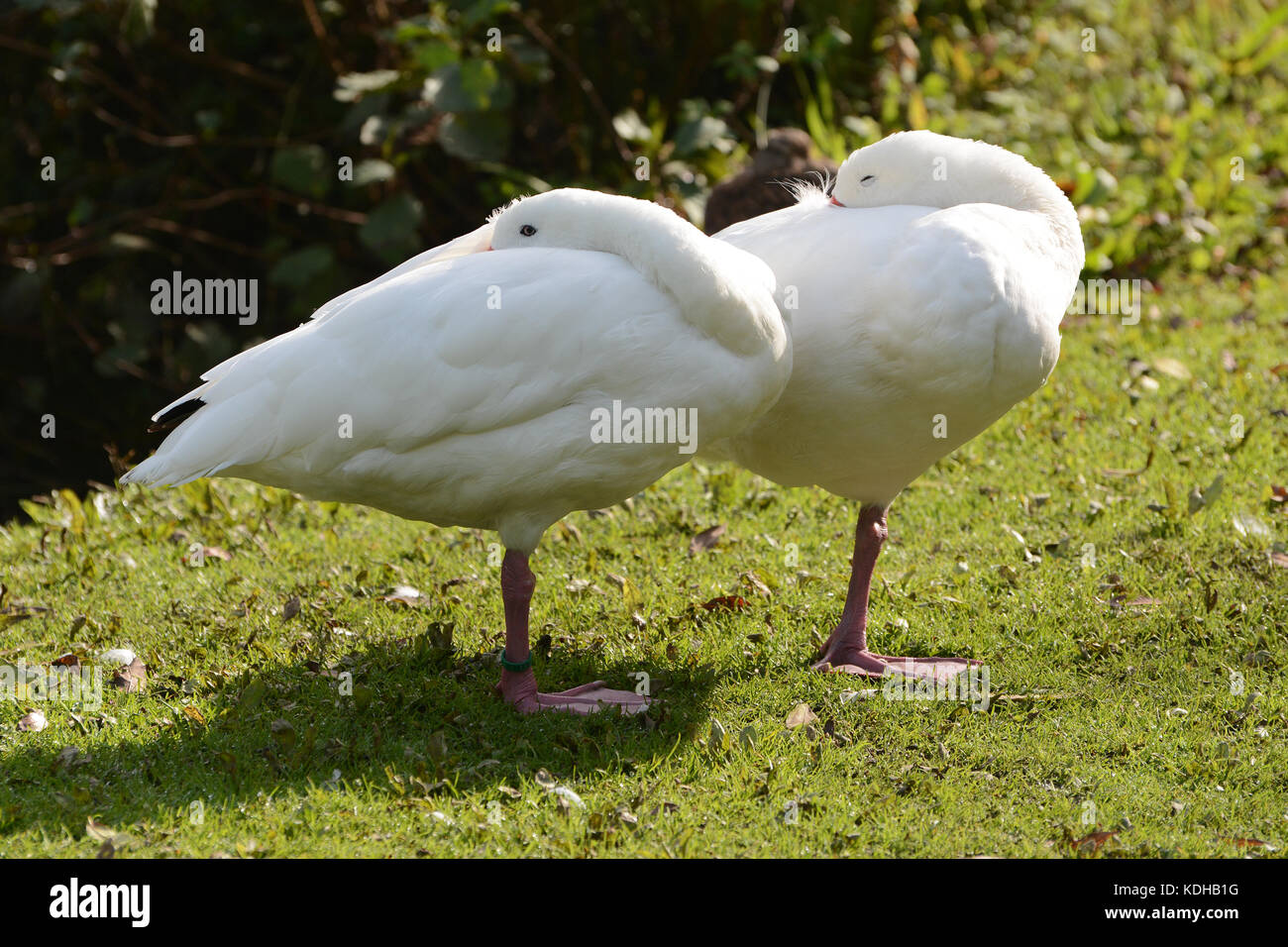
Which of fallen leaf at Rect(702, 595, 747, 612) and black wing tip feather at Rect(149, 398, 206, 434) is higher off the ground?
black wing tip feather at Rect(149, 398, 206, 434)

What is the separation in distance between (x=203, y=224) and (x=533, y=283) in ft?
20.0

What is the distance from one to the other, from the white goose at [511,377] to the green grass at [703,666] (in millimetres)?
831

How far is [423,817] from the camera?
3.82 metres

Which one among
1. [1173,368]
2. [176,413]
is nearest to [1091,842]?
[176,413]

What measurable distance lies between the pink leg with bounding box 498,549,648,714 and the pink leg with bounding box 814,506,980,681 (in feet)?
2.61

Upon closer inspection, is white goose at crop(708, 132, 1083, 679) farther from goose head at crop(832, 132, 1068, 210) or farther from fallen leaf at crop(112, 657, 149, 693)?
fallen leaf at crop(112, 657, 149, 693)

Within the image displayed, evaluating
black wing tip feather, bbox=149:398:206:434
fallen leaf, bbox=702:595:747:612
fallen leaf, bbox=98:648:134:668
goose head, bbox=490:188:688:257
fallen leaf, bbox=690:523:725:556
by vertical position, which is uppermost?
goose head, bbox=490:188:688:257

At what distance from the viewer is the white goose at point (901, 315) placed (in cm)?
419

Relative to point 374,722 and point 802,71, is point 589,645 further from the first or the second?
point 802,71

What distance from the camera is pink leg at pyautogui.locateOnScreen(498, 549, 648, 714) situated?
4.46 metres

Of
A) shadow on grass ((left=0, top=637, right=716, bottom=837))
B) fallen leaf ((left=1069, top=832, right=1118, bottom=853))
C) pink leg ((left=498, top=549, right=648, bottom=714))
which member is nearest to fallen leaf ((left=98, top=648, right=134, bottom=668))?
shadow on grass ((left=0, top=637, right=716, bottom=837))

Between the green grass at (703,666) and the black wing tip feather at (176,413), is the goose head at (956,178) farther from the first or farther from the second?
the black wing tip feather at (176,413)

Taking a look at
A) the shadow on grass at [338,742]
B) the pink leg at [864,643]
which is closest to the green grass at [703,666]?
the shadow on grass at [338,742]

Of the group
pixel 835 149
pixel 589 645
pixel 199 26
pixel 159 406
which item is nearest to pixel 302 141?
pixel 199 26
